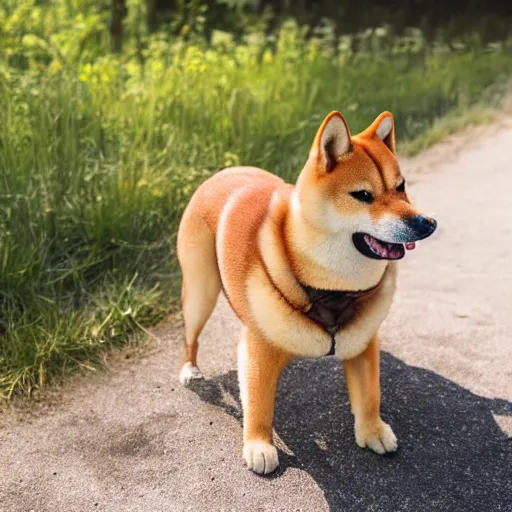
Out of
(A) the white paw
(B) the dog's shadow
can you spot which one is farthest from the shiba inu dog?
(A) the white paw

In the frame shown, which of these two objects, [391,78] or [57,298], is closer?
[57,298]

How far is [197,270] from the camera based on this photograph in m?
3.01

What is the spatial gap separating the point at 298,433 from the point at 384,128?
4.19 ft

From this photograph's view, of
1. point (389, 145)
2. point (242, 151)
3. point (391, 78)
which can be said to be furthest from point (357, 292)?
point (391, 78)

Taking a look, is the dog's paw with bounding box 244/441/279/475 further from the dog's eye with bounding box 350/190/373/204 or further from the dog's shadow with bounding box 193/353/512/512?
the dog's eye with bounding box 350/190/373/204

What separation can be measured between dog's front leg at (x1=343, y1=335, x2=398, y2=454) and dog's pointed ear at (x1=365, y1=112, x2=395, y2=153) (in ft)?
2.41

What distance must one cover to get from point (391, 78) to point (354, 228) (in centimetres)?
592

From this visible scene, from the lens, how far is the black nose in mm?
2225

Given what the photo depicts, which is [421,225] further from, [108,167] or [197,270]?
[108,167]

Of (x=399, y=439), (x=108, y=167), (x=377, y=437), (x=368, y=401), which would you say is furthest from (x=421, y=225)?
(x=108, y=167)

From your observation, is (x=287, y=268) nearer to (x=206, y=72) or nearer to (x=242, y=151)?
(x=242, y=151)

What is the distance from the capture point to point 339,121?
2277 millimetres

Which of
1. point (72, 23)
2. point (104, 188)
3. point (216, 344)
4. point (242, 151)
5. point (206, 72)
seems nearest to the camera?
point (216, 344)

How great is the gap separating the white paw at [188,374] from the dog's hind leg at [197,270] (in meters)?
0.25
